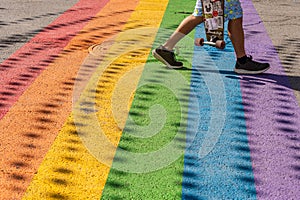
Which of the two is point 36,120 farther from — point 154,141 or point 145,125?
point 154,141

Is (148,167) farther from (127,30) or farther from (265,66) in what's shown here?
(127,30)

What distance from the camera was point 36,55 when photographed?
218 inches

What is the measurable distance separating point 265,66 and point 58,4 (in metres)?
5.22

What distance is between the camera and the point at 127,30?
683 centimetres

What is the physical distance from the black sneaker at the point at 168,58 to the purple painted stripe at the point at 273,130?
0.80 meters

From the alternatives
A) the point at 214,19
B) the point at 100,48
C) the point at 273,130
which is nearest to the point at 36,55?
the point at 100,48

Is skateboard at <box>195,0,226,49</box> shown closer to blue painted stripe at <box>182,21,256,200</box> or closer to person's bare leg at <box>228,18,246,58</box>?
person's bare leg at <box>228,18,246,58</box>

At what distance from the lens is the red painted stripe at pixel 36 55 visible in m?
4.43

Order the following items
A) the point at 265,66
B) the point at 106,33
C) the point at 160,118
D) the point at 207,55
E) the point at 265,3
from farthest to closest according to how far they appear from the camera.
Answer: the point at 265,3 < the point at 106,33 < the point at 207,55 < the point at 265,66 < the point at 160,118

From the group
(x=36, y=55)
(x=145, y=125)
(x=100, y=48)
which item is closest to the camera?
(x=145, y=125)

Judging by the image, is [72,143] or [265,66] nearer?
[72,143]

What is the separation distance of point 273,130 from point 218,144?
0.58 metres

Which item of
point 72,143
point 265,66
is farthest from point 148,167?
point 265,66

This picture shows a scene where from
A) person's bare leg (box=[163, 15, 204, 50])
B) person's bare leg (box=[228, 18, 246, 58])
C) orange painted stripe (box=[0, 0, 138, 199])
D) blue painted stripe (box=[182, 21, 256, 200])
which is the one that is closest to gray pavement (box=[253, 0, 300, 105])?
person's bare leg (box=[228, 18, 246, 58])
